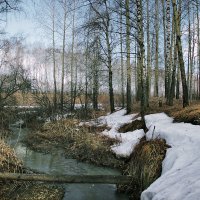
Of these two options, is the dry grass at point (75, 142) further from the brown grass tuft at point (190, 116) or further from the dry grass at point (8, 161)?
the dry grass at point (8, 161)

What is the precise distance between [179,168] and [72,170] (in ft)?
17.6

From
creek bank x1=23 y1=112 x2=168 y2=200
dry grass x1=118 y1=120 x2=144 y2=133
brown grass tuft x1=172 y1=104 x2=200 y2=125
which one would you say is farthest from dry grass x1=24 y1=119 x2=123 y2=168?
brown grass tuft x1=172 y1=104 x2=200 y2=125

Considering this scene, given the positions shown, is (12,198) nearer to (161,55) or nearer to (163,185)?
(163,185)

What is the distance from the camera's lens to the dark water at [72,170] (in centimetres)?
866

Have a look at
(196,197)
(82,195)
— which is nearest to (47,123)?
(82,195)

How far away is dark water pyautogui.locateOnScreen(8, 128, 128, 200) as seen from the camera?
8656 mm

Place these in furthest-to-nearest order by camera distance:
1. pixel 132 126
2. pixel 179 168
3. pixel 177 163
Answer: pixel 132 126 → pixel 177 163 → pixel 179 168

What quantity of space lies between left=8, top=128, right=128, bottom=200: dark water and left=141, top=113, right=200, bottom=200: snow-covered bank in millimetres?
1827

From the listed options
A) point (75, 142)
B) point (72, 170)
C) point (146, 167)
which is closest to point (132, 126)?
point (75, 142)

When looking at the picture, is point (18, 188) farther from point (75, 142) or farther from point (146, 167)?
point (75, 142)

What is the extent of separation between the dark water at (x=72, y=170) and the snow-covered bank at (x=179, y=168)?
5.99 feet

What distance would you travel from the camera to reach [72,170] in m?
11.3

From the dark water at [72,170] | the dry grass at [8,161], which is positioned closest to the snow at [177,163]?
the dark water at [72,170]

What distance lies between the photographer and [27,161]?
12391 mm
